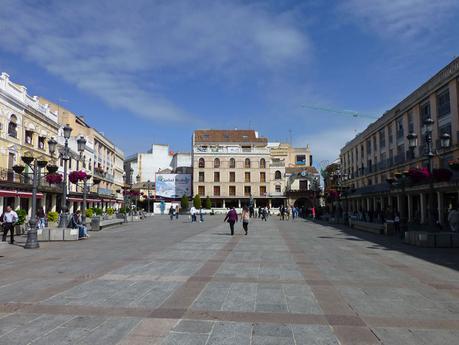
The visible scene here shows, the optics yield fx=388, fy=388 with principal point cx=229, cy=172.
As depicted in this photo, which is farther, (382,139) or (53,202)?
(382,139)

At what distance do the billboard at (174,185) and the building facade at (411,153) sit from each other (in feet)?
99.7

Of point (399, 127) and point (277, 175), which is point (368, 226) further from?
point (277, 175)

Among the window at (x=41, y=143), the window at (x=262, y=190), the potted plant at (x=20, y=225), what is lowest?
the potted plant at (x=20, y=225)

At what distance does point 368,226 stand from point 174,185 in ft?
169

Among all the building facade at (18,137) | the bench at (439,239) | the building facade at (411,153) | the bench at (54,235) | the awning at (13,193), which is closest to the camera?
the bench at (439,239)

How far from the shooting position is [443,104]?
29469 millimetres

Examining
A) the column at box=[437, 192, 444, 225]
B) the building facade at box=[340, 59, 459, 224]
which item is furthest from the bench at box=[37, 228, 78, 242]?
the column at box=[437, 192, 444, 225]

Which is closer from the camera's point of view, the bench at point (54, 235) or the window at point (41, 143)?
the bench at point (54, 235)

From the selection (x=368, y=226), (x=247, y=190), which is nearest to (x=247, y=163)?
(x=247, y=190)

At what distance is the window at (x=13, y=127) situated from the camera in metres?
29.5

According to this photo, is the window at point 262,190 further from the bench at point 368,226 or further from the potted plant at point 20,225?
the potted plant at point 20,225

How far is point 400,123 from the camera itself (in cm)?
3803

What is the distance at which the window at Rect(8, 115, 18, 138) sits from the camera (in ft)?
96.9

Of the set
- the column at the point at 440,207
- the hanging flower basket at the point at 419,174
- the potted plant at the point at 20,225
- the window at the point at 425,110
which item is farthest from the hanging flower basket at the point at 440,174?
the potted plant at the point at 20,225
